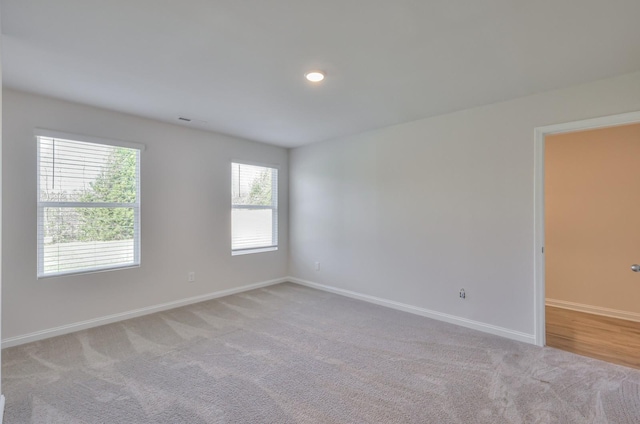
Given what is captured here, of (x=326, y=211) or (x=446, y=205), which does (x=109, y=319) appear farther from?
(x=446, y=205)

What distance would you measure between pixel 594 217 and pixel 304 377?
4.11m

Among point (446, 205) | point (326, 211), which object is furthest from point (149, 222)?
point (446, 205)

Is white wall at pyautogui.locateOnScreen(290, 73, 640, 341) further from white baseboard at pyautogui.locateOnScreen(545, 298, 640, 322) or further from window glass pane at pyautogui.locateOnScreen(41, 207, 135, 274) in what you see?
window glass pane at pyautogui.locateOnScreen(41, 207, 135, 274)

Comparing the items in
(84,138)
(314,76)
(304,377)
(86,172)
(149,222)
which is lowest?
(304,377)

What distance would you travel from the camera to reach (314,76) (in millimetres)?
2586

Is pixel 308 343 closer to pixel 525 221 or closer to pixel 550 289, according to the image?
pixel 525 221

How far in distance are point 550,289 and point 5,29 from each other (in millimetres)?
6127

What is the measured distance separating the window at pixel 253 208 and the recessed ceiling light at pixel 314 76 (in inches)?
97.7

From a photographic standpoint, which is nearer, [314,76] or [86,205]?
[314,76]

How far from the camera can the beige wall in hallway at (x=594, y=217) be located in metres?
3.64

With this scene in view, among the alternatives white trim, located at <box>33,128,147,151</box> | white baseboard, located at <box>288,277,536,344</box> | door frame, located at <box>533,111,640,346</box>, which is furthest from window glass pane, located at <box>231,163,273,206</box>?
door frame, located at <box>533,111,640,346</box>

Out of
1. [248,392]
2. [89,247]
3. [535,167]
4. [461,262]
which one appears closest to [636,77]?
[535,167]

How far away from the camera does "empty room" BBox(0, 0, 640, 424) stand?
6.51ft

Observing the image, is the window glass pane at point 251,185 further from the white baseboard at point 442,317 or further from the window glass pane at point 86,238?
the white baseboard at point 442,317
